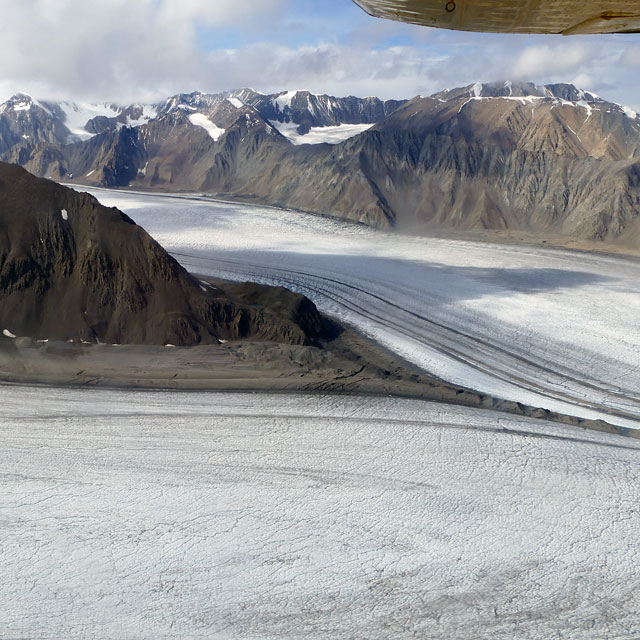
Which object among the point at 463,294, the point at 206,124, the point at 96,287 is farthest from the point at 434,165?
the point at 206,124

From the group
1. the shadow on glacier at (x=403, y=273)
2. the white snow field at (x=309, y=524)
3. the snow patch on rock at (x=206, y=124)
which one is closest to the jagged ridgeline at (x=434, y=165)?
the snow patch on rock at (x=206, y=124)

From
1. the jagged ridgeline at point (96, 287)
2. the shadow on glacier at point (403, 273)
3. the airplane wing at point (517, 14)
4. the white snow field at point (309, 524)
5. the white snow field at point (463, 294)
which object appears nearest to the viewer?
the airplane wing at point (517, 14)

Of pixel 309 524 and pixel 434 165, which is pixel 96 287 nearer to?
pixel 309 524

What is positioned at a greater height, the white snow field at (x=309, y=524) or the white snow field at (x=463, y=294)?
the white snow field at (x=463, y=294)

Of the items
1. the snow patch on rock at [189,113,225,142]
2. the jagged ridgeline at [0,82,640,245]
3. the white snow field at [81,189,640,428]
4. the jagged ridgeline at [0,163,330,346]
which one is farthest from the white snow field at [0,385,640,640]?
the snow patch on rock at [189,113,225,142]

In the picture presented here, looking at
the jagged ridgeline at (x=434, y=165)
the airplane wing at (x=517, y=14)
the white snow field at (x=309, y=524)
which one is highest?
the jagged ridgeline at (x=434, y=165)

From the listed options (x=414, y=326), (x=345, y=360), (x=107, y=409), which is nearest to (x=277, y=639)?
(x=107, y=409)

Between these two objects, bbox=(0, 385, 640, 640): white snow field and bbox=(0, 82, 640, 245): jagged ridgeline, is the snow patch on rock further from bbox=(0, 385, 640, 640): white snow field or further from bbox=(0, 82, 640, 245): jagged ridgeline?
bbox=(0, 385, 640, 640): white snow field

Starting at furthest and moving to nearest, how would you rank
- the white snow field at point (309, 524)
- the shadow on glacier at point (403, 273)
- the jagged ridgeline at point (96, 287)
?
the shadow on glacier at point (403, 273) < the jagged ridgeline at point (96, 287) < the white snow field at point (309, 524)

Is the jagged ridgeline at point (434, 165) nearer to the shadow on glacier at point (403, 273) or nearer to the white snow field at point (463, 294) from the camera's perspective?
the white snow field at point (463, 294)
